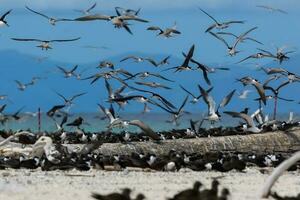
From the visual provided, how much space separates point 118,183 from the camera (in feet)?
42.4

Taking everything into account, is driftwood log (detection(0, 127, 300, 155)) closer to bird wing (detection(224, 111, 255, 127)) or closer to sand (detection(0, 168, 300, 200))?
bird wing (detection(224, 111, 255, 127))

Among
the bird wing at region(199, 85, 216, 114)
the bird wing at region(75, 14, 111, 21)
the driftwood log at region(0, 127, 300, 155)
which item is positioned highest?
the bird wing at region(75, 14, 111, 21)

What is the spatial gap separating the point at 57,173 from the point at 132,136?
11.5m

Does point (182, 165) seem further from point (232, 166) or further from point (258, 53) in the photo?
point (258, 53)

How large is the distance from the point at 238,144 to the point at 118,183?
11.5m

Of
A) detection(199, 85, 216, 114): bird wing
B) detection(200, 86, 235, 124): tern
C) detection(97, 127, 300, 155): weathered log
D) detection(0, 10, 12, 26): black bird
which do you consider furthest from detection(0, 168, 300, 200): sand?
detection(0, 10, 12, 26): black bird

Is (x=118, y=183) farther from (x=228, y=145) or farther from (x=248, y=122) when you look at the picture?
(x=248, y=122)

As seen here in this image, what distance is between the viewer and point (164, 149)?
22219mm

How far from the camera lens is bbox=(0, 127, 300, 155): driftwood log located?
2189 cm

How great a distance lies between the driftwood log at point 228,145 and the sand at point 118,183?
6.16m

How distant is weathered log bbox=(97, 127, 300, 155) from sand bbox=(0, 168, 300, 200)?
251 inches

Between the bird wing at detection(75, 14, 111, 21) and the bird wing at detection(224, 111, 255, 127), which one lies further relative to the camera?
the bird wing at detection(75, 14, 111, 21)

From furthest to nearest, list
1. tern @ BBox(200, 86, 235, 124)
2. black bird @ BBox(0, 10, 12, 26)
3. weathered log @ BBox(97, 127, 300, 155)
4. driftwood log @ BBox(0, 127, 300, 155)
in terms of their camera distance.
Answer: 1. black bird @ BBox(0, 10, 12, 26)
2. tern @ BBox(200, 86, 235, 124)
3. weathered log @ BBox(97, 127, 300, 155)
4. driftwood log @ BBox(0, 127, 300, 155)

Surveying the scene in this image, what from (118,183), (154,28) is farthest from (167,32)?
(118,183)
